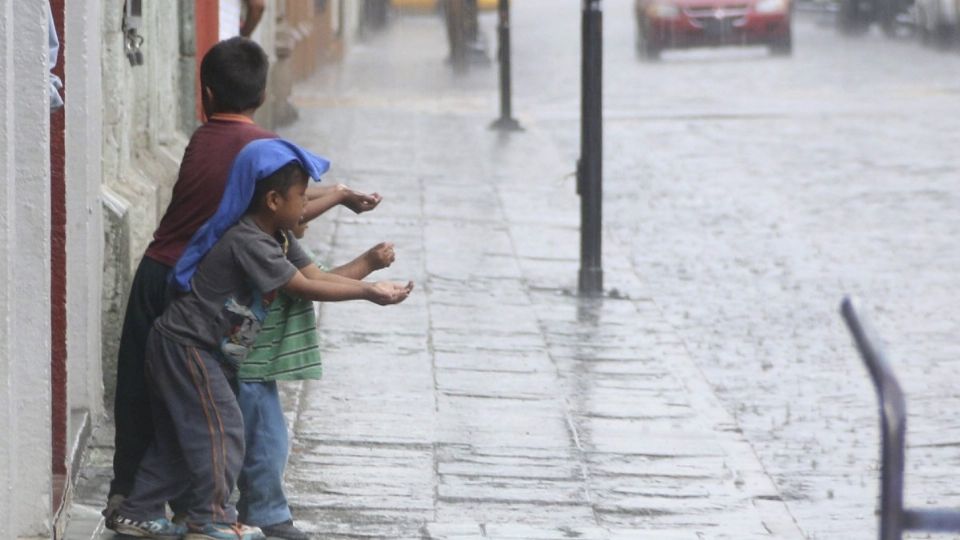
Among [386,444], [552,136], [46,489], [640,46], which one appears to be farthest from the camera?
[640,46]

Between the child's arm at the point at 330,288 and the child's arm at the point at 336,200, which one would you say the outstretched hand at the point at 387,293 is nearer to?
the child's arm at the point at 330,288

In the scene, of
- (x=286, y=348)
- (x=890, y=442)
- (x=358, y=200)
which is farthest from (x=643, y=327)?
(x=890, y=442)

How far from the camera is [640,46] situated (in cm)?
2955

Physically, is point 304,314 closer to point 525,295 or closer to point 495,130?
point 525,295

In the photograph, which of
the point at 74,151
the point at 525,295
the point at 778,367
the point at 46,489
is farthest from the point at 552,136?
the point at 46,489

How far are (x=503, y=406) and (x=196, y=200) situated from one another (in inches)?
96.7

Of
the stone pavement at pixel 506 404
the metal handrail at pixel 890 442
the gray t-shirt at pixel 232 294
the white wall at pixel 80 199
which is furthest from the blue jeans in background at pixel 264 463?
the metal handrail at pixel 890 442

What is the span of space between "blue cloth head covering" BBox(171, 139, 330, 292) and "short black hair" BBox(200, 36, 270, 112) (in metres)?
0.21

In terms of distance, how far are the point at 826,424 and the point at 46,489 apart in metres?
3.49

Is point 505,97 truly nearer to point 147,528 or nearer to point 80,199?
point 80,199

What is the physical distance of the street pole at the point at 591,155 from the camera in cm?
1043

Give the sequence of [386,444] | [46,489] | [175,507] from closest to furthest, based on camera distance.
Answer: [46,489] < [175,507] < [386,444]

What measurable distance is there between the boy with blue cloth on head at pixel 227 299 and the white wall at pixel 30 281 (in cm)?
33

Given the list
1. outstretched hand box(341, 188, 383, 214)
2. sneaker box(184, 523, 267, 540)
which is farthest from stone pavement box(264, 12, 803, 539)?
outstretched hand box(341, 188, 383, 214)
